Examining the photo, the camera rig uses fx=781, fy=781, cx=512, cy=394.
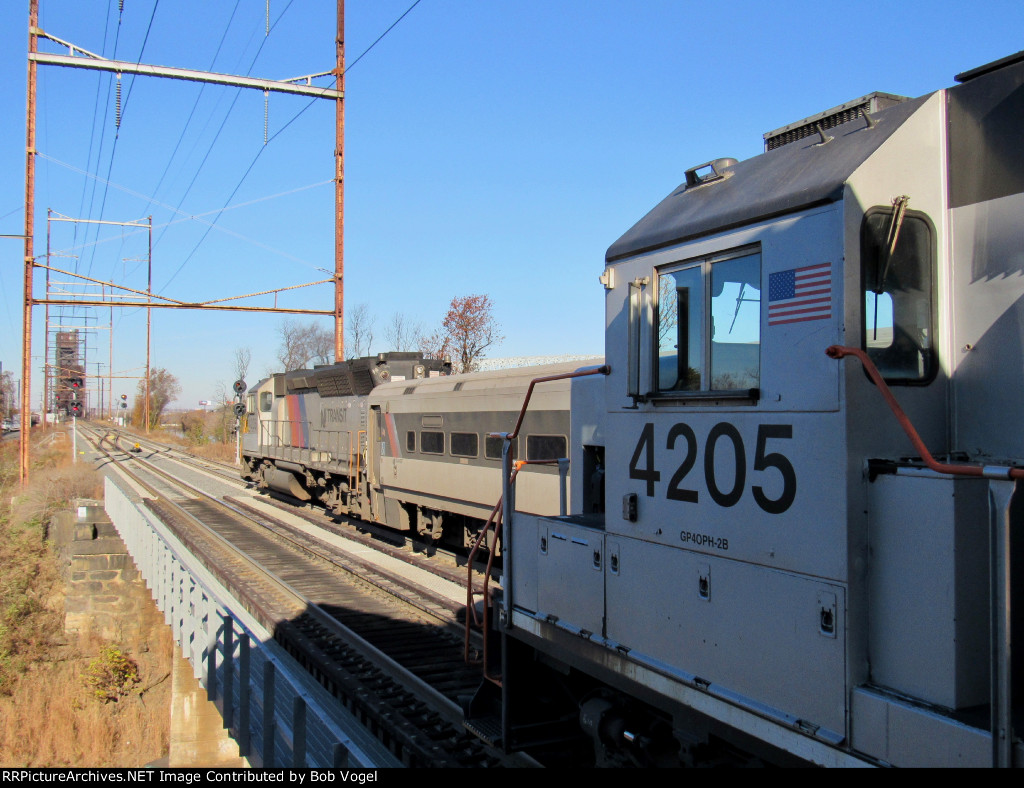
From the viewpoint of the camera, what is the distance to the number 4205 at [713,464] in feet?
11.0

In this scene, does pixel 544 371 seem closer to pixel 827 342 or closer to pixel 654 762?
pixel 654 762

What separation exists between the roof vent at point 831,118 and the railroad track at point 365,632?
479 centimetres

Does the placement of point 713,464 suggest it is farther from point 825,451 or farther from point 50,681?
point 50,681

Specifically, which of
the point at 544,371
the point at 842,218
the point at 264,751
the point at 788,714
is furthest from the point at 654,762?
the point at 544,371

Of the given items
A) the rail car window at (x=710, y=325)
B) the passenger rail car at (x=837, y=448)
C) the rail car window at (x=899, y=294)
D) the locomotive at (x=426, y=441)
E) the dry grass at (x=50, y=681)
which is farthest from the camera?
the dry grass at (x=50, y=681)

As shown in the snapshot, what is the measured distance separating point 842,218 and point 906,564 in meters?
1.39

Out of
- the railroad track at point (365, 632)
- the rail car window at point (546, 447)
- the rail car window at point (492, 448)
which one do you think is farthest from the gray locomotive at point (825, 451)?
the rail car window at point (492, 448)

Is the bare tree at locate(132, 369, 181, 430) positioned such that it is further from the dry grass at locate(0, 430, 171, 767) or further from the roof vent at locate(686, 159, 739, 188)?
the roof vent at locate(686, 159, 739, 188)

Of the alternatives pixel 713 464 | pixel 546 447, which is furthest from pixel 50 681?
pixel 713 464

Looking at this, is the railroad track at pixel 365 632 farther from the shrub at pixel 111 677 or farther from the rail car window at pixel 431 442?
the shrub at pixel 111 677

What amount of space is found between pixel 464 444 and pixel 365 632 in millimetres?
4241

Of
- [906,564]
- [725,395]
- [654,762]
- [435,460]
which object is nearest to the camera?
[906,564]

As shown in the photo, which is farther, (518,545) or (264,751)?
(264,751)

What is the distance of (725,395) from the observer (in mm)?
3650
